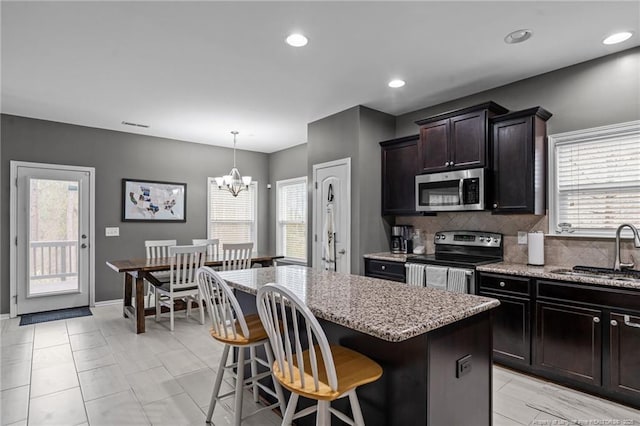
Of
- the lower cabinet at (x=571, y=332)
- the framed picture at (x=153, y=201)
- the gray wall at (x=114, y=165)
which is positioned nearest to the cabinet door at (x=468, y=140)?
the lower cabinet at (x=571, y=332)

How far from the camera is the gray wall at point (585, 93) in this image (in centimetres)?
286

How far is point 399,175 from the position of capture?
14.2ft

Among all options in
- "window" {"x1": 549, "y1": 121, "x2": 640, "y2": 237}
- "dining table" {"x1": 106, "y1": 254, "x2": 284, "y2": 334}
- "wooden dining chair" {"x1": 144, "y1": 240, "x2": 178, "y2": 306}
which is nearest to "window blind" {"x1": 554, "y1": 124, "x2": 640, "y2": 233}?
"window" {"x1": 549, "y1": 121, "x2": 640, "y2": 237}

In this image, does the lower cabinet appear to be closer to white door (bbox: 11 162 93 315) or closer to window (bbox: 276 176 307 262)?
window (bbox: 276 176 307 262)

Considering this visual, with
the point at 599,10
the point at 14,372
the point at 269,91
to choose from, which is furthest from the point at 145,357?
the point at 599,10

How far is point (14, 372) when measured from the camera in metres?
3.01

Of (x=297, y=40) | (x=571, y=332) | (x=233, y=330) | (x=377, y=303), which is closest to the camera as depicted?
(x=377, y=303)

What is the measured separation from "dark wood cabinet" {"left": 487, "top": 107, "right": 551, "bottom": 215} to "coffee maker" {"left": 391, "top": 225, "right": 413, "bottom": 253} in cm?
122

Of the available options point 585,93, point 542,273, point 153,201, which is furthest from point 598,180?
point 153,201

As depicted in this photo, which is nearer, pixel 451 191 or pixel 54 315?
pixel 451 191

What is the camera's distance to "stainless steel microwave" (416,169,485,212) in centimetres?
343

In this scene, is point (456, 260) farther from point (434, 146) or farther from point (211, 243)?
point (211, 243)

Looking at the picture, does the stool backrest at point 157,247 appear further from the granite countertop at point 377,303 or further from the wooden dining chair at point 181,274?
the granite countertop at point 377,303

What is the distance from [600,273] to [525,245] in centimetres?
65
